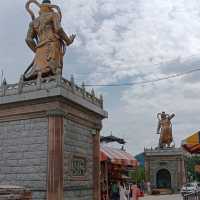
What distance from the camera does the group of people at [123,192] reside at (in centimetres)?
2293

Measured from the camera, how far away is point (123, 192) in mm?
22734

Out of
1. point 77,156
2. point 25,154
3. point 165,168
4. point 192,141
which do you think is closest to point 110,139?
point 77,156

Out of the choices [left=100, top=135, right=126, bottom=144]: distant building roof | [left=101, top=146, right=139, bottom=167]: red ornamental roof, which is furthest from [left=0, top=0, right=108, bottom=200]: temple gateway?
[left=100, top=135, right=126, bottom=144]: distant building roof

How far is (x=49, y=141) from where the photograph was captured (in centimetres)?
1722

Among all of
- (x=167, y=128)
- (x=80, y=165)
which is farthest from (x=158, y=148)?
(x=80, y=165)

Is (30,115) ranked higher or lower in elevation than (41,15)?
lower

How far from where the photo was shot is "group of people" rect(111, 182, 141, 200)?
22.9m

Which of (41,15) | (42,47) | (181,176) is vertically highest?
(41,15)

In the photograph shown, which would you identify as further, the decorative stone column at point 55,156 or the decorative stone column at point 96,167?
the decorative stone column at point 96,167

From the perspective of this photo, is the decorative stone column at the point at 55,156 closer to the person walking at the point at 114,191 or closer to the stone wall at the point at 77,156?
the stone wall at the point at 77,156

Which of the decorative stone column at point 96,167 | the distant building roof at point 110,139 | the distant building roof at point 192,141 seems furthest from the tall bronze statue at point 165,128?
the distant building roof at point 192,141

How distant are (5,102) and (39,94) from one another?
206 cm

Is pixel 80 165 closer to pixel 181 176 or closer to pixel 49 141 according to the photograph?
pixel 49 141

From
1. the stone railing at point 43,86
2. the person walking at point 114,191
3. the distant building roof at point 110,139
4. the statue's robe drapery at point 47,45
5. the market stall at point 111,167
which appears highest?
the statue's robe drapery at point 47,45
